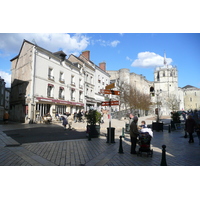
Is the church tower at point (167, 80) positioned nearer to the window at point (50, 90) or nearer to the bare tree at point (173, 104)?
the bare tree at point (173, 104)

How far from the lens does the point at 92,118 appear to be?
372 inches

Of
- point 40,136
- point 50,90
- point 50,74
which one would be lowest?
point 40,136

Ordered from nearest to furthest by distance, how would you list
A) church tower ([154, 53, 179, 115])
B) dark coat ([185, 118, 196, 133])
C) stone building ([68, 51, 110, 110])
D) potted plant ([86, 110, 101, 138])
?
dark coat ([185, 118, 196, 133]) → potted plant ([86, 110, 101, 138]) → stone building ([68, 51, 110, 110]) → church tower ([154, 53, 179, 115])

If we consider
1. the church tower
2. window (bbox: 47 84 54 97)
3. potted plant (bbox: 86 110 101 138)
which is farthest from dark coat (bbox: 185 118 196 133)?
the church tower

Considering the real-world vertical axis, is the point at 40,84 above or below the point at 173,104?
above

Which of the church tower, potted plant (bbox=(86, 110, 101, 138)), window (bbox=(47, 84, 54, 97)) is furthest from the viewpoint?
the church tower

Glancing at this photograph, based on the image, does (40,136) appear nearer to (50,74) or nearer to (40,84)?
(40,84)

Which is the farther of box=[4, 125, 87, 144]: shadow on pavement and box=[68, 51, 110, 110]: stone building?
box=[68, 51, 110, 110]: stone building

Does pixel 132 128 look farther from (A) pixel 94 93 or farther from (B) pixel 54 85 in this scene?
(A) pixel 94 93

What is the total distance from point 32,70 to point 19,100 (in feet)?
16.6

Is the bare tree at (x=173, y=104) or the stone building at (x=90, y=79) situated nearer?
the bare tree at (x=173, y=104)

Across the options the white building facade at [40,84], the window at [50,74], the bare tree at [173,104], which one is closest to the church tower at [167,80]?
the bare tree at [173,104]

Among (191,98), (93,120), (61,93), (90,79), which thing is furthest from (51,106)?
(191,98)

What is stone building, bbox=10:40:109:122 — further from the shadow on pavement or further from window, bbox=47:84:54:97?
the shadow on pavement
